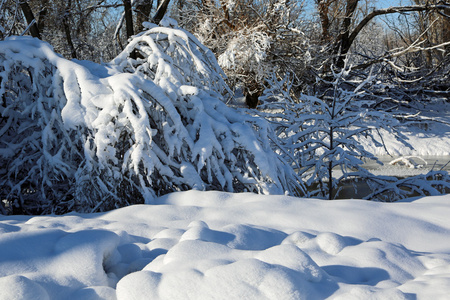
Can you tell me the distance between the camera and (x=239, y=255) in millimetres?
1712

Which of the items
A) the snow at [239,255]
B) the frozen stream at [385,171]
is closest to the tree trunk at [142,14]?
the frozen stream at [385,171]

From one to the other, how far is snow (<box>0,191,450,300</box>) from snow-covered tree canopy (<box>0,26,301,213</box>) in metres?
0.77

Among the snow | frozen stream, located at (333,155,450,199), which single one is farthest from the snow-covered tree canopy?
frozen stream, located at (333,155,450,199)

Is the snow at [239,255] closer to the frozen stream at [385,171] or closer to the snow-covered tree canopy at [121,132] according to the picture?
the snow-covered tree canopy at [121,132]

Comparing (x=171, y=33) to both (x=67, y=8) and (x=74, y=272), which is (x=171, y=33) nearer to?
(x=74, y=272)

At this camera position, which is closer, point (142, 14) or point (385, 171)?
point (385, 171)

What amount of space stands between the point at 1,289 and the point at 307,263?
103 cm

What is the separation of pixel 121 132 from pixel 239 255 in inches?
78.6

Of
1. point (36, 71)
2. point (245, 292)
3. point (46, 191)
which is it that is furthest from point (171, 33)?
point (245, 292)

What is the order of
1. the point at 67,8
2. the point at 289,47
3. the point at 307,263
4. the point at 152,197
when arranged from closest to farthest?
1. the point at 307,263
2. the point at 152,197
3. the point at 67,8
4. the point at 289,47

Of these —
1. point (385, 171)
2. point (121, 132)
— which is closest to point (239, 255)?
point (121, 132)

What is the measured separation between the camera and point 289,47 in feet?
41.8

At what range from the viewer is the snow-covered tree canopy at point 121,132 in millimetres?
3322

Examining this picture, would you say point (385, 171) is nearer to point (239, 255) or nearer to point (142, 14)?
point (142, 14)
